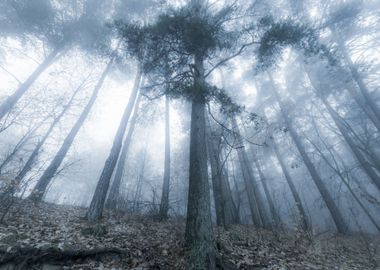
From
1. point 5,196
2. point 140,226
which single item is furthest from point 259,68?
point 5,196

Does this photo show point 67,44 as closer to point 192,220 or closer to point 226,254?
point 192,220

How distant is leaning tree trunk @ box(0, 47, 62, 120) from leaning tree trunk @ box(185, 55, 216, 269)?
9831mm

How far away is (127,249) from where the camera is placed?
480 centimetres

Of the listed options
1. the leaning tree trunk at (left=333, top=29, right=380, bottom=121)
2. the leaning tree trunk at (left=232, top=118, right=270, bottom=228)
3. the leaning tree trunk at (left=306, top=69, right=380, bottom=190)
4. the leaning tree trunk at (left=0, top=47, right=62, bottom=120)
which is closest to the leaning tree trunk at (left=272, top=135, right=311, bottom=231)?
the leaning tree trunk at (left=232, top=118, right=270, bottom=228)

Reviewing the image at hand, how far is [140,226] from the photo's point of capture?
7016 millimetres

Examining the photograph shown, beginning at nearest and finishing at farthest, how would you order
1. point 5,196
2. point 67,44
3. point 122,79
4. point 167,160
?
1. point 5,196
2. point 167,160
3. point 67,44
4. point 122,79

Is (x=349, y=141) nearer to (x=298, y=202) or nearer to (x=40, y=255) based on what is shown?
(x=298, y=202)

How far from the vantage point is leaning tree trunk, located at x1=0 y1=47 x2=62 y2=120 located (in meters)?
10.6

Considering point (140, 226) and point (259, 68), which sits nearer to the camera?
point (140, 226)

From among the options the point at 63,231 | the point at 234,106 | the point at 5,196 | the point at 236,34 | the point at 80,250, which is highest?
the point at 236,34

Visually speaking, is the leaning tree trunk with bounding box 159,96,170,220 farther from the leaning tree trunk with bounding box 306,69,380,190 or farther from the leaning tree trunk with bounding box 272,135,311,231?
the leaning tree trunk with bounding box 306,69,380,190

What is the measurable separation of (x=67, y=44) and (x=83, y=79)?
3.10m

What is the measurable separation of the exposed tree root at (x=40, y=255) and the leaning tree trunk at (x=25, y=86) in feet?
30.9

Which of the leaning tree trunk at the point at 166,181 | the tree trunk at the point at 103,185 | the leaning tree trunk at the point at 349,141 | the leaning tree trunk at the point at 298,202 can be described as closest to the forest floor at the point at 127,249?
the tree trunk at the point at 103,185
